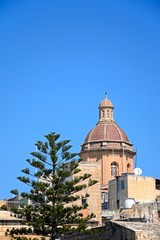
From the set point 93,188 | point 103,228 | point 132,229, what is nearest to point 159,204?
point 93,188

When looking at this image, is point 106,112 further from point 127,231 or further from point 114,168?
point 127,231

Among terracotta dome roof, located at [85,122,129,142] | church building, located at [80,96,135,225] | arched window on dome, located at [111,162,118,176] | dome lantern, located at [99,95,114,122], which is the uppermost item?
dome lantern, located at [99,95,114,122]

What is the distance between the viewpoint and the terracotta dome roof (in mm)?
51625

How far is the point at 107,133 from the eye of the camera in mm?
51906

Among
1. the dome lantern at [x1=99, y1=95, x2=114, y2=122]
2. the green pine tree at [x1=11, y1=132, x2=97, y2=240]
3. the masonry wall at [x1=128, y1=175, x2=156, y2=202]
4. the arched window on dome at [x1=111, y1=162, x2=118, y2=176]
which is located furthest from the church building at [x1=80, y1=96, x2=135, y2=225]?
the green pine tree at [x1=11, y1=132, x2=97, y2=240]

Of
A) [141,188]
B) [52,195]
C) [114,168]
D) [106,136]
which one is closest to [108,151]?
[106,136]

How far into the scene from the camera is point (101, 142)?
51.4 meters

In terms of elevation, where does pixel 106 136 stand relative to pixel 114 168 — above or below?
above

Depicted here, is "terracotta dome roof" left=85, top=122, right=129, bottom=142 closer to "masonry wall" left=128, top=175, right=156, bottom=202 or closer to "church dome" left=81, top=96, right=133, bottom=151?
"church dome" left=81, top=96, right=133, bottom=151

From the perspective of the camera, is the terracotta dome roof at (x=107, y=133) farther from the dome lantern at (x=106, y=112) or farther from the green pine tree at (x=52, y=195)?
the green pine tree at (x=52, y=195)

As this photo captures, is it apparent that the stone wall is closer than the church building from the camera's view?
Yes

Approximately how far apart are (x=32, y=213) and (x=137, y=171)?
65.9 ft

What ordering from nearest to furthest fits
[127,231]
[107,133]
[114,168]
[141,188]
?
[127,231]
[141,188]
[114,168]
[107,133]

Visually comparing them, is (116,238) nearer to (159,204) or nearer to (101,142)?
(159,204)
